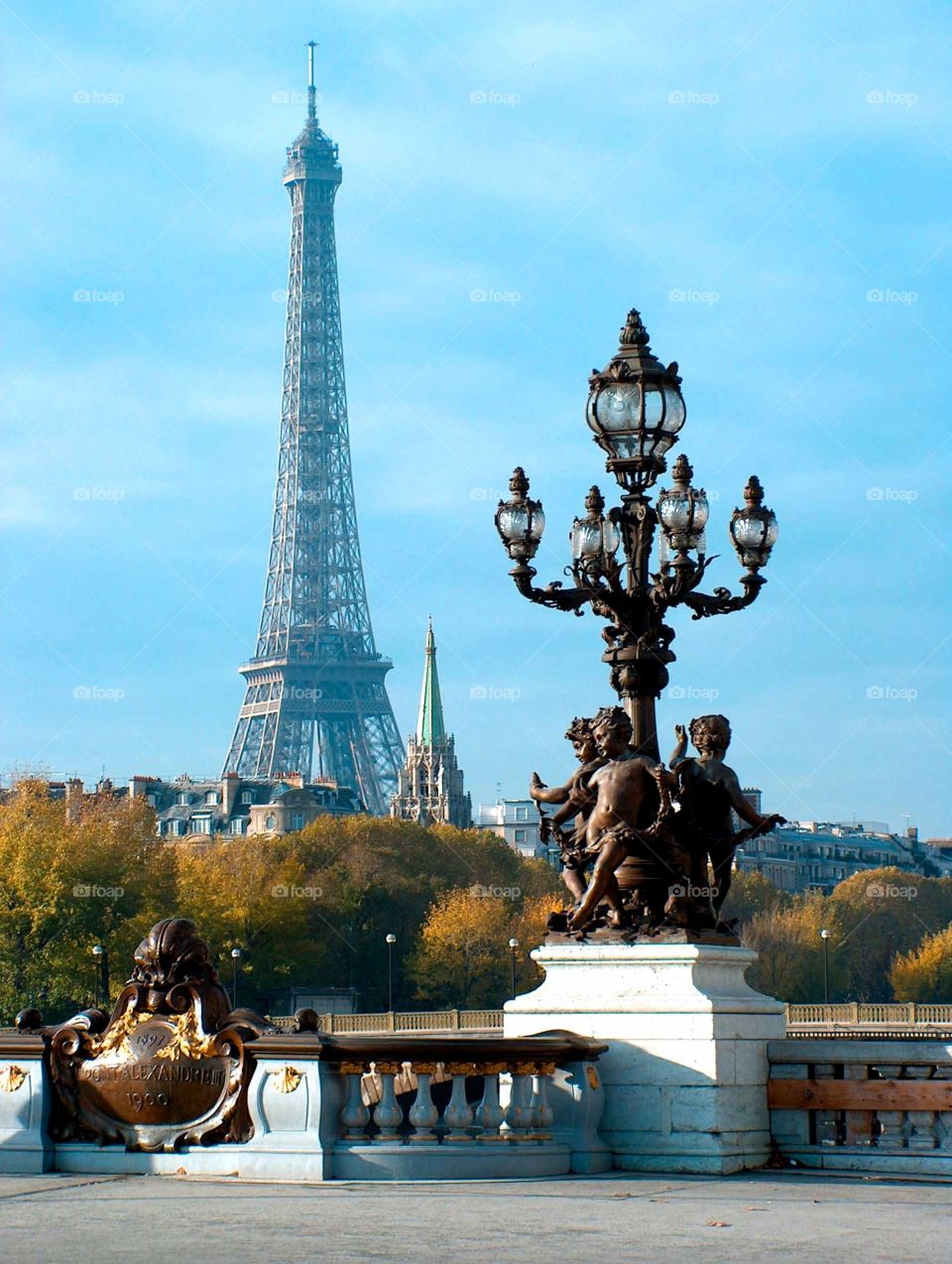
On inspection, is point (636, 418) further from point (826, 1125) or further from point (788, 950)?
point (788, 950)

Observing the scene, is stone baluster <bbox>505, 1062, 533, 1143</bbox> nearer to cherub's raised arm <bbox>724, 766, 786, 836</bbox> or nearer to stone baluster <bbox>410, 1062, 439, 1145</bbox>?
stone baluster <bbox>410, 1062, 439, 1145</bbox>

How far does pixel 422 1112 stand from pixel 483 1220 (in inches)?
102

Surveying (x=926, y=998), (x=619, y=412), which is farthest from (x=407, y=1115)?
(x=926, y=998)

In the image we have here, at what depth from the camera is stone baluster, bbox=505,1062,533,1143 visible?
17.7 meters

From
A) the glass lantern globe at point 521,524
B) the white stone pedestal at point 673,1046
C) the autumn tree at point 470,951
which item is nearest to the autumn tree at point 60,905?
the autumn tree at point 470,951

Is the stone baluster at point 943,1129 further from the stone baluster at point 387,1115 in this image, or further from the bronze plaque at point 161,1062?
the bronze plaque at point 161,1062

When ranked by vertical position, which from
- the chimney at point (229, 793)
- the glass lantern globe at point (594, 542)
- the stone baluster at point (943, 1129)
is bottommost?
the stone baluster at point (943, 1129)

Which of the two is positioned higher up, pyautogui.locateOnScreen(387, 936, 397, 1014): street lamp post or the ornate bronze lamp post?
the ornate bronze lamp post

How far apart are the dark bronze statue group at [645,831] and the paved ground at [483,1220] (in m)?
2.29

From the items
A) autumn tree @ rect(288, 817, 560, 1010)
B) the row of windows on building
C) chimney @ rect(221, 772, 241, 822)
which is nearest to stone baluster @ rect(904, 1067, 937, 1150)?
autumn tree @ rect(288, 817, 560, 1010)

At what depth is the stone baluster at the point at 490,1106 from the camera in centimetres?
1761

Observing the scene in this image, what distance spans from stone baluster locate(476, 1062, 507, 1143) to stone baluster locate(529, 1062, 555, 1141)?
29cm

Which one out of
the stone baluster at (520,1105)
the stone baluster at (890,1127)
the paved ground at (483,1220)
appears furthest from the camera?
the stone baluster at (890,1127)

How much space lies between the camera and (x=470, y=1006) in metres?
119
